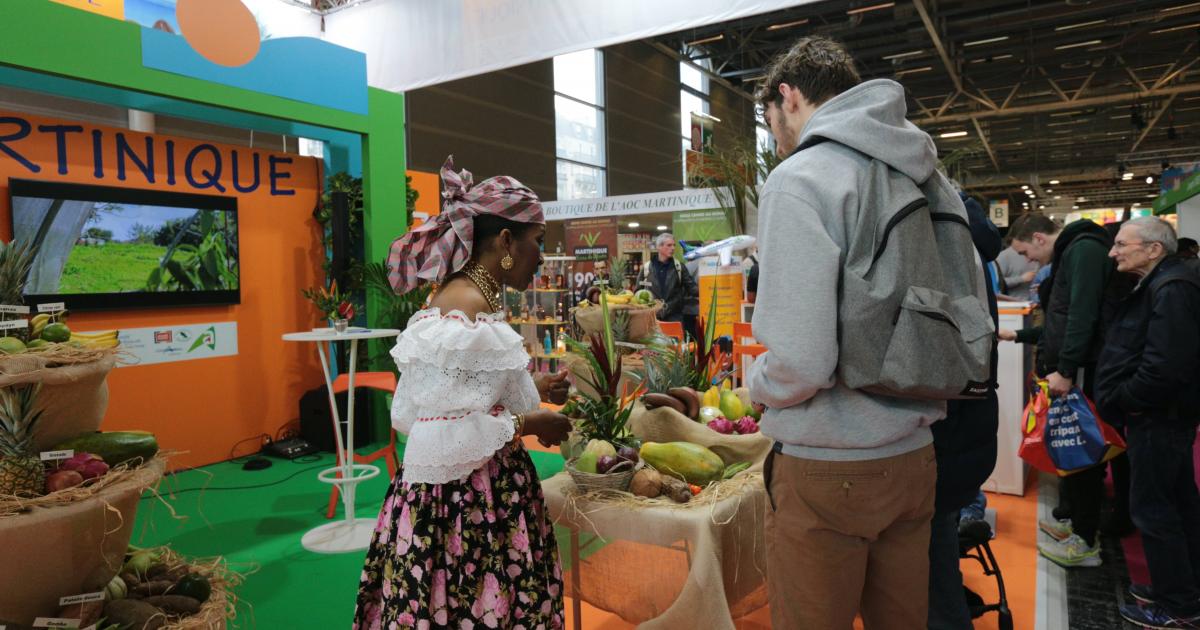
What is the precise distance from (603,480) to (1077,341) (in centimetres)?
254

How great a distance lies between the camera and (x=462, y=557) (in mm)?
Answer: 1776

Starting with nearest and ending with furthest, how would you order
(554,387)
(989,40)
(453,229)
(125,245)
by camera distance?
(453,229)
(554,387)
(125,245)
(989,40)

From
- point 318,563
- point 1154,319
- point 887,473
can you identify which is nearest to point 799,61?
point 887,473

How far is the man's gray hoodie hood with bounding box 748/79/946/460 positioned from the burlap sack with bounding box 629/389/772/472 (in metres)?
0.92

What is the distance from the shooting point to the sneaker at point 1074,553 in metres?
3.37

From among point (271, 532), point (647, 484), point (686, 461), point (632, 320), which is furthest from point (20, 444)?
point (271, 532)

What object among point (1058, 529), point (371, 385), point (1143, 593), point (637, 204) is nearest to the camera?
point (1143, 593)

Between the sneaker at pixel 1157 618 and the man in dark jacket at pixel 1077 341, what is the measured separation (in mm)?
526

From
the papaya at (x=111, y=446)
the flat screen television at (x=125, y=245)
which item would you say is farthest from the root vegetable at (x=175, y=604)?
the flat screen television at (x=125, y=245)

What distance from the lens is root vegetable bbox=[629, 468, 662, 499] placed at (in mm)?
2041

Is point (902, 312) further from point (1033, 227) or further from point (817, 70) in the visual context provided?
point (1033, 227)

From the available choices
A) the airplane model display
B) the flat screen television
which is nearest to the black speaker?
the flat screen television

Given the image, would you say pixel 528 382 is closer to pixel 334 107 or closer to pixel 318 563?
pixel 318 563

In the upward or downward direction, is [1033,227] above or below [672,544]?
above
